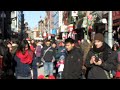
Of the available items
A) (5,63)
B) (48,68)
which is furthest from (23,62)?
(48,68)

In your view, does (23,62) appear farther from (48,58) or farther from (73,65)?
(48,58)

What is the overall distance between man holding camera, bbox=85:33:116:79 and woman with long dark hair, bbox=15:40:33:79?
2.56m

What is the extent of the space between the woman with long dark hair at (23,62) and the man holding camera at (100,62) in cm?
256

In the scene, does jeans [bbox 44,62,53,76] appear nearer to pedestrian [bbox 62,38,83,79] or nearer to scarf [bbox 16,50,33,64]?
scarf [bbox 16,50,33,64]

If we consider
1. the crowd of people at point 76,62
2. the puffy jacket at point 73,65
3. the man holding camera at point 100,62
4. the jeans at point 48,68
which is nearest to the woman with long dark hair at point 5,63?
the crowd of people at point 76,62

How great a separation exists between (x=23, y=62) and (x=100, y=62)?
291 cm

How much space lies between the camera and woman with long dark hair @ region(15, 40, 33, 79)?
299 inches

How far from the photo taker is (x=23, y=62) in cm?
771

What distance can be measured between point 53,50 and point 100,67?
1020cm
